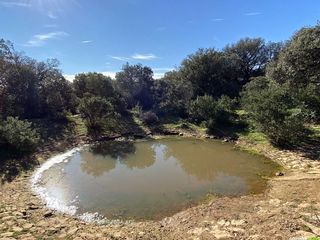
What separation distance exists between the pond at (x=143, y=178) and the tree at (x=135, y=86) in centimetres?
1180

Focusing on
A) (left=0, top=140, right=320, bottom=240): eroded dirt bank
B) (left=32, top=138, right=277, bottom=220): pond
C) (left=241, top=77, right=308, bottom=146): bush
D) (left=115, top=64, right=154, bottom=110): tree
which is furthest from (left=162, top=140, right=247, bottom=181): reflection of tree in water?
(left=115, top=64, right=154, bottom=110): tree

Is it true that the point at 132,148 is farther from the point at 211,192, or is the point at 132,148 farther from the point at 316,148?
the point at 316,148

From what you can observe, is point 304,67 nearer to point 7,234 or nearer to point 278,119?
point 278,119

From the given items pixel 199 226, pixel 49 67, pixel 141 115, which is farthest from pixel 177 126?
pixel 199 226

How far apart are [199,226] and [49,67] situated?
21.0 meters

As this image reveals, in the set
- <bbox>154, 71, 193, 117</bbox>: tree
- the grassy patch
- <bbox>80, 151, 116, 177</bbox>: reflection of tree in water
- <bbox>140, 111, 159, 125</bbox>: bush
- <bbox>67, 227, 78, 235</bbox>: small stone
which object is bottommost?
<bbox>67, 227, 78, 235</bbox>: small stone

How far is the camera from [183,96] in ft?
87.3

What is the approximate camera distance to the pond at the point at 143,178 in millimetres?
9430

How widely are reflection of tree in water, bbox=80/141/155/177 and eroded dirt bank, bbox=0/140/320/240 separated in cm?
406

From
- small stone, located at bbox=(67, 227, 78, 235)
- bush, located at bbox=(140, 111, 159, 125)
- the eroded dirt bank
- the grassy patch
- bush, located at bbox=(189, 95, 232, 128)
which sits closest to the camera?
the eroded dirt bank

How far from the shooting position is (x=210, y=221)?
24.7 ft

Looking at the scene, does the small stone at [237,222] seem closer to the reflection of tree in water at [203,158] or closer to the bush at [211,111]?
the reflection of tree in water at [203,158]

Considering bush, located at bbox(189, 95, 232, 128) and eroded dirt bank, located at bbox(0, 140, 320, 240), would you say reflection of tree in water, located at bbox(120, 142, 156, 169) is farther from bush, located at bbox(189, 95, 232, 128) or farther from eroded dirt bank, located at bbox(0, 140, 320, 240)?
bush, located at bbox(189, 95, 232, 128)

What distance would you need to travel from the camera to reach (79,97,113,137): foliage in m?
19.7
